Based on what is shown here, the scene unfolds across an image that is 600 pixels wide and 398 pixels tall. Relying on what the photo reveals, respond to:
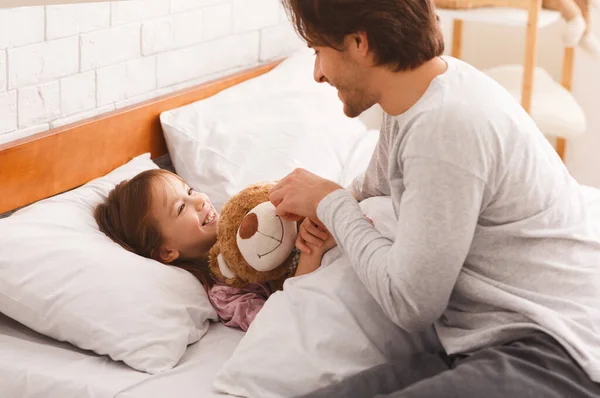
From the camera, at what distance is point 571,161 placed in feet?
10.6

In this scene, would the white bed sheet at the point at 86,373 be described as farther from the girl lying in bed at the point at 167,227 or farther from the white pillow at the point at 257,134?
the white pillow at the point at 257,134

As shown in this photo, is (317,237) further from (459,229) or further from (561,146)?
(561,146)

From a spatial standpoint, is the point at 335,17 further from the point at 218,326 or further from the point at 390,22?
the point at 218,326

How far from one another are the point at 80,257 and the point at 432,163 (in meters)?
0.70

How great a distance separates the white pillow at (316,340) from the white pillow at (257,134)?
1.87 feet

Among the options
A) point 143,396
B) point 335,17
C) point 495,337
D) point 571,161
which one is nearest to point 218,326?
point 143,396

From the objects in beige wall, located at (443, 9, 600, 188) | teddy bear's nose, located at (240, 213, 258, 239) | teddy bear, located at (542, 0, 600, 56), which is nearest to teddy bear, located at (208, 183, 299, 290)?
teddy bear's nose, located at (240, 213, 258, 239)

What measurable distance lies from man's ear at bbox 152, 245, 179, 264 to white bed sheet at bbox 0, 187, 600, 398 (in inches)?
7.6

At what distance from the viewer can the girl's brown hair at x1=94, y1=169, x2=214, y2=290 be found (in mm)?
1670

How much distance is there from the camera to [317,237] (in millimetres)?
1502

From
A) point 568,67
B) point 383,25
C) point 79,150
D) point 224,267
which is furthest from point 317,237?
point 568,67

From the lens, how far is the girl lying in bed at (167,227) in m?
1.66

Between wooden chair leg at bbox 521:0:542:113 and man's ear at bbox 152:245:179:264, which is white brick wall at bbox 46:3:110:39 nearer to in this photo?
man's ear at bbox 152:245:179:264

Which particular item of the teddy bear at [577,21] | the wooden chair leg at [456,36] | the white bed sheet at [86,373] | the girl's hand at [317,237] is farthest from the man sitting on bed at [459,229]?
the wooden chair leg at [456,36]
